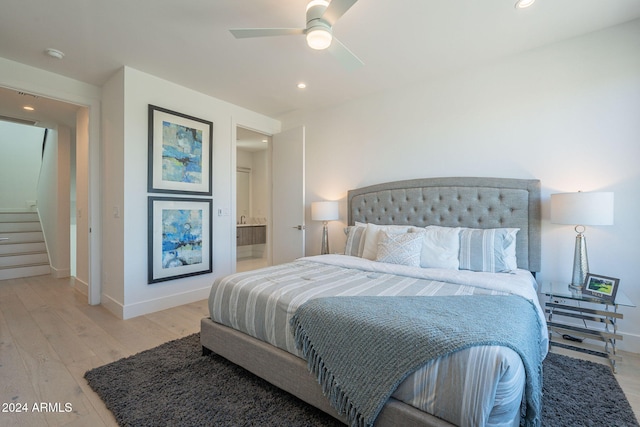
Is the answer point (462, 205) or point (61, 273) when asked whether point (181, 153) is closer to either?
point (462, 205)

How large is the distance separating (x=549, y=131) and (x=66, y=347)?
14.9 ft

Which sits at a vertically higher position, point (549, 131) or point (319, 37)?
point (319, 37)

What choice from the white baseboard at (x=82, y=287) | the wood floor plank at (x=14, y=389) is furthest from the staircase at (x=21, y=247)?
the wood floor plank at (x=14, y=389)

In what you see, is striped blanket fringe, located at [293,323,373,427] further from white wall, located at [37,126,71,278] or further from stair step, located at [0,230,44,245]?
stair step, located at [0,230,44,245]

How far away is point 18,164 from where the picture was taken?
6.43m

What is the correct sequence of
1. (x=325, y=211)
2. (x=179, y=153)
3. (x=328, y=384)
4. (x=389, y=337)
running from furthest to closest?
(x=325, y=211) → (x=179, y=153) → (x=328, y=384) → (x=389, y=337)

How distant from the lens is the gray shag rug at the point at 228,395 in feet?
5.00

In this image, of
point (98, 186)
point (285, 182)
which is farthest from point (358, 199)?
point (98, 186)

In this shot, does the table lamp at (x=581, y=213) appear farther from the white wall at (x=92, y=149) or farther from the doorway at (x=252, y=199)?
the doorway at (x=252, y=199)

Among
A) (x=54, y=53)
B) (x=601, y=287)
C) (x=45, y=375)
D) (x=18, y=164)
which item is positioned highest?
(x=54, y=53)

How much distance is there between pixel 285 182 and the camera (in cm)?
427

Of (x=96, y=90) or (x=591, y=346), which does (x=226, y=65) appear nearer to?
(x=96, y=90)

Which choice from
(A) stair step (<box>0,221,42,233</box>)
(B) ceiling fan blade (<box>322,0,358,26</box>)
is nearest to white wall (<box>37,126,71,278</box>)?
(A) stair step (<box>0,221,42,233</box>)

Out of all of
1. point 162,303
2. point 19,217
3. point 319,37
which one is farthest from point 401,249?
point 19,217
